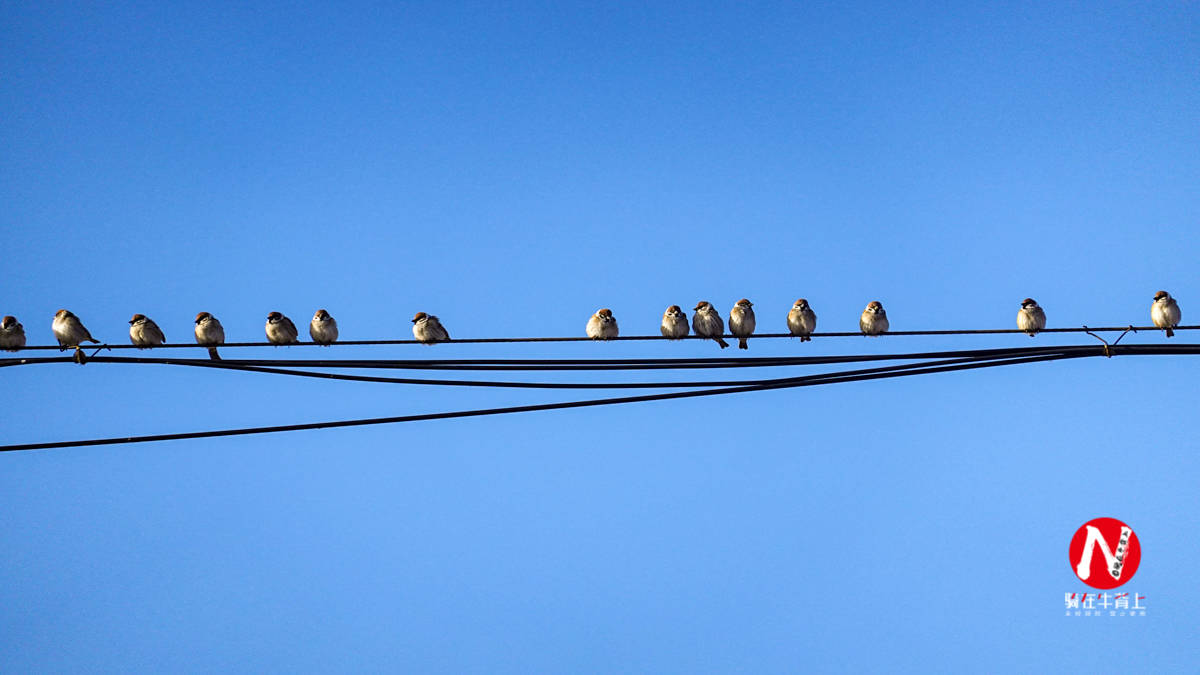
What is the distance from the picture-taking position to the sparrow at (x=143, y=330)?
18031 mm

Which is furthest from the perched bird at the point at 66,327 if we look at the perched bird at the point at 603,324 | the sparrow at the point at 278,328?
the perched bird at the point at 603,324

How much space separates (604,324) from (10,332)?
8.82 metres

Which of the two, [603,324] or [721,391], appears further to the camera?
[603,324]

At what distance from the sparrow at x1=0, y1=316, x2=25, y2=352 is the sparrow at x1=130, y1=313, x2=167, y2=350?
5.24 ft

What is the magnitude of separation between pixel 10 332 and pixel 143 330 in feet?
6.10

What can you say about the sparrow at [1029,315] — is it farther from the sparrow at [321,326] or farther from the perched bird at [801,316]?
the sparrow at [321,326]


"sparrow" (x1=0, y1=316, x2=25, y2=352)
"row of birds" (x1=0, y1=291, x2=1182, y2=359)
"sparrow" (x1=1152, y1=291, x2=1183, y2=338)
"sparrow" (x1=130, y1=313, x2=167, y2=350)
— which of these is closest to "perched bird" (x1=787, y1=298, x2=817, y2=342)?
"row of birds" (x1=0, y1=291, x2=1182, y2=359)

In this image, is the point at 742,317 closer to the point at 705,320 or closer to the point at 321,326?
the point at 705,320

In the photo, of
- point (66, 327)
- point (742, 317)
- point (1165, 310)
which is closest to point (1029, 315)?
point (1165, 310)

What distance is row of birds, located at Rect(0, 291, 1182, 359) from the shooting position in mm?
17562

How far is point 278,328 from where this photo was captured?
752 inches

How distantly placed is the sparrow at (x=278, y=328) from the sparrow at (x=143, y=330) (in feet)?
5.30

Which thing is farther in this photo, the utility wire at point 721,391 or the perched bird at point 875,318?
the perched bird at point 875,318

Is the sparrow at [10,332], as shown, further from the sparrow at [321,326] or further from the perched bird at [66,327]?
the sparrow at [321,326]
